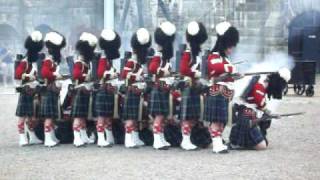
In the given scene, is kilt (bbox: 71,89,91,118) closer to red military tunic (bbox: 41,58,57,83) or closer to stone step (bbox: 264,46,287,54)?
red military tunic (bbox: 41,58,57,83)

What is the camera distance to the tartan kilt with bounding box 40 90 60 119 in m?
11.0

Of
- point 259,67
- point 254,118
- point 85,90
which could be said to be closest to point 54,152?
point 85,90

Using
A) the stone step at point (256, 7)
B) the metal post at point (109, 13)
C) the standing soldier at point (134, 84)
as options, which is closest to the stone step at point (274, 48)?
the stone step at point (256, 7)

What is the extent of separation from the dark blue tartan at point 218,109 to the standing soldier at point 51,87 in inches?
83.8

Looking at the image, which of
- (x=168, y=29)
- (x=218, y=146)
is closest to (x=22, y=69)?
(x=168, y=29)

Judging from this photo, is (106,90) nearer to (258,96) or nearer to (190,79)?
(190,79)

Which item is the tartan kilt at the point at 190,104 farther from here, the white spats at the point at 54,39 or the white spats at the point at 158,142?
the white spats at the point at 54,39

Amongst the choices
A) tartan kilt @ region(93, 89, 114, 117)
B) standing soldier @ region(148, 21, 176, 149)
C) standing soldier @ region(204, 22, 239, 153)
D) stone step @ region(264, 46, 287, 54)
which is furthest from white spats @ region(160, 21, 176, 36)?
stone step @ region(264, 46, 287, 54)

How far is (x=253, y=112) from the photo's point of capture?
33.9 feet

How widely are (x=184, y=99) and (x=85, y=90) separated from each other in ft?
4.52

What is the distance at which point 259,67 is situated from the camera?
42.8 ft

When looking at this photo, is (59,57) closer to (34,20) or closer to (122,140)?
(122,140)

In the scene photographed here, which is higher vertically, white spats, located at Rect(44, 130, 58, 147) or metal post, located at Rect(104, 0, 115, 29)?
metal post, located at Rect(104, 0, 115, 29)

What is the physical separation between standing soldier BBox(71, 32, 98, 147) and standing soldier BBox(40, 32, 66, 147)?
25 cm
